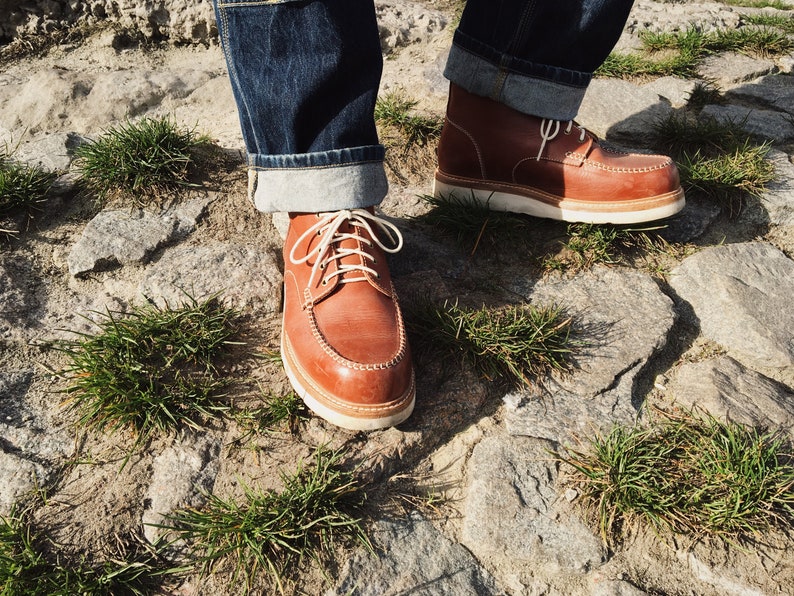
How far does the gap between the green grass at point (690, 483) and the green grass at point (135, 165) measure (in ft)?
6.40

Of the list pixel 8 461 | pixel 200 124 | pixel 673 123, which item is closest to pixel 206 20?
pixel 200 124

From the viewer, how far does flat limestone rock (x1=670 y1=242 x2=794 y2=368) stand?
2375mm

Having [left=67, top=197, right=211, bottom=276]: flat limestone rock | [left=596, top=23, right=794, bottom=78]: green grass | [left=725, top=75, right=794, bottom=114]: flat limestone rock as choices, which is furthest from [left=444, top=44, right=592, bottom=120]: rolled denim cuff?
[left=725, top=75, right=794, bottom=114]: flat limestone rock

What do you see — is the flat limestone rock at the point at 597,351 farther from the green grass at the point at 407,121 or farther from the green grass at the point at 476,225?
the green grass at the point at 407,121

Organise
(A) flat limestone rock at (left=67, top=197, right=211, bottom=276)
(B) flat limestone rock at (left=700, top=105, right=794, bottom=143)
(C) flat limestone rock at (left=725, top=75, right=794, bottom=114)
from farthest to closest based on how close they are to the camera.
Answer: (C) flat limestone rock at (left=725, top=75, right=794, bottom=114) < (B) flat limestone rock at (left=700, top=105, right=794, bottom=143) < (A) flat limestone rock at (left=67, top=197, right=211, bottom=276)

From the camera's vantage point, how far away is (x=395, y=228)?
7.15 feet

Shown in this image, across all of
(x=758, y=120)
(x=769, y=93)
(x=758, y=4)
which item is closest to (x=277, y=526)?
(x=758, y=120)

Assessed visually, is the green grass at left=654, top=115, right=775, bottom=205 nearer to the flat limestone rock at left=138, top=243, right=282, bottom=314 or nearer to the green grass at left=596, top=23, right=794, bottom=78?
the green grass at left=596, top=23, right=794, bottom=78

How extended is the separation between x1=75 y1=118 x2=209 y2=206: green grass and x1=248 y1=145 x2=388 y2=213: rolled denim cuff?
840 millimetres

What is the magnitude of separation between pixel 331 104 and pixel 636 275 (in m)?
1.39

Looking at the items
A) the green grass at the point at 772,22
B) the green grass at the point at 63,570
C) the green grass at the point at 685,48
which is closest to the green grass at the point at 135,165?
the green grass at the point at 63,570

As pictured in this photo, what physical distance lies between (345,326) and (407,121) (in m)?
1.68

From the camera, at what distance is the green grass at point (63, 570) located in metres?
1.55

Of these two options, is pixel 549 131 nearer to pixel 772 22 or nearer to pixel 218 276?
pixel 218 276
